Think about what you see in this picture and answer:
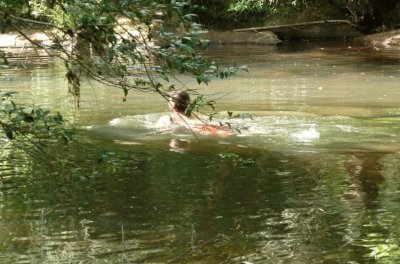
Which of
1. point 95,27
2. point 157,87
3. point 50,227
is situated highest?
point 95,27

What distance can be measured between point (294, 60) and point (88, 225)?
51.0ft

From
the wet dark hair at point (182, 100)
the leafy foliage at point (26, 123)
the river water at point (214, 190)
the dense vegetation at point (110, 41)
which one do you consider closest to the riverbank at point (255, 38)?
the river water at point (214, 190)

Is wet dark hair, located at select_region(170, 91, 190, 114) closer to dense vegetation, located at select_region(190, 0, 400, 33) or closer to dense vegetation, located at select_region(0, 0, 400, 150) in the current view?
dense vegetation, located at select_region(0, 0, 400, 150)

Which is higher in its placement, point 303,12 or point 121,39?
point 303,12

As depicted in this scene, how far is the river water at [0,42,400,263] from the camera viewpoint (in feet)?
15.5

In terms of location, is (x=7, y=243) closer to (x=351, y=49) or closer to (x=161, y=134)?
(x=161, y=134)

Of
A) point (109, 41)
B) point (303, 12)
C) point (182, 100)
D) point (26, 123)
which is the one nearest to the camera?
point (26, 123)

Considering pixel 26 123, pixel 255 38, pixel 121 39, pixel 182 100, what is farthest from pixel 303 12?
pixel 26 123

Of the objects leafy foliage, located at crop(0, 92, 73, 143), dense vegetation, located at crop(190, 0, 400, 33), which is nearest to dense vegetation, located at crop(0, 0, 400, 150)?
leafy foliage, located at crop(0, 92, 73, 143)

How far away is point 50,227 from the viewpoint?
532cm

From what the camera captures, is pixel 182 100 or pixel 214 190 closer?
pixel 182 100

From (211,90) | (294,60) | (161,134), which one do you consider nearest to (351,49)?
(294,60)

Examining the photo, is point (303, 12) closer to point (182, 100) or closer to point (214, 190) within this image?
point (214, 190)

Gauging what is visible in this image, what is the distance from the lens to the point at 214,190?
21.0 feet
